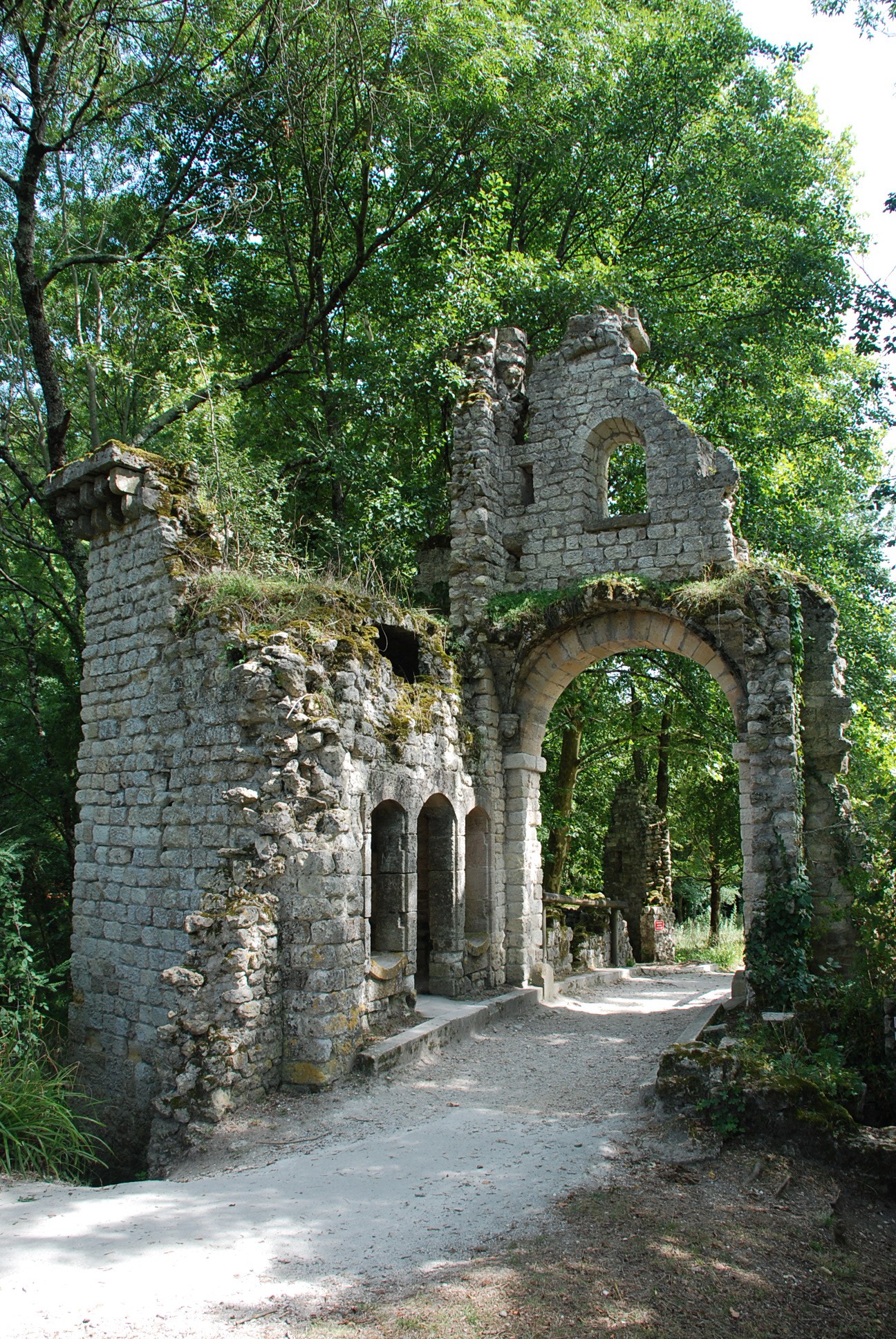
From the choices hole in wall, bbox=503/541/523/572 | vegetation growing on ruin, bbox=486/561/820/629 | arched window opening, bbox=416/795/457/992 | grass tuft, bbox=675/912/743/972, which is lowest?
grass tuft, bbox=675/912/743/972

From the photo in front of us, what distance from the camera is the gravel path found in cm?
373

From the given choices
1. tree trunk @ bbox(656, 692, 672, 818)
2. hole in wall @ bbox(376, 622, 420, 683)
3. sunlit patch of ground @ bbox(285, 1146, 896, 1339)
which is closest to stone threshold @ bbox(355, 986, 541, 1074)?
sunlit patch of ground @ bbox(285, 1146, 896, 1339)

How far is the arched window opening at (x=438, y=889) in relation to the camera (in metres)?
9.48

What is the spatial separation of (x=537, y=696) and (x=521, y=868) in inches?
80.7

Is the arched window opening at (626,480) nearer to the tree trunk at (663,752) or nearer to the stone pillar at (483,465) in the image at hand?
the stone pillar at (483,465)

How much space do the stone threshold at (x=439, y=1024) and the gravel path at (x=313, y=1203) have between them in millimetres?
163

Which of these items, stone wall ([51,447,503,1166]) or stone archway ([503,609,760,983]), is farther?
stone archway ([503,609,760,983])

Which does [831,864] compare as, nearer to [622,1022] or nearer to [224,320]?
[622,1022]

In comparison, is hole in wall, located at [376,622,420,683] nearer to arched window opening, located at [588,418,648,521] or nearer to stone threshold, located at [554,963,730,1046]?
arched window opening, located at [588,418,648,521]

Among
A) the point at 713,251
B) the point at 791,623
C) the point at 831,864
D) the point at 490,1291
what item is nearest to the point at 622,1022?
the point at 831,864

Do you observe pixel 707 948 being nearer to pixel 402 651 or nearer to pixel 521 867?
pixel 521 867

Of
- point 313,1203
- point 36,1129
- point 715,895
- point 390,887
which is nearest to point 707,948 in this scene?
point 715,895

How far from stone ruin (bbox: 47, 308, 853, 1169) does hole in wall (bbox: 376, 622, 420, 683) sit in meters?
0.04

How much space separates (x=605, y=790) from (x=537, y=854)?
433 inches
